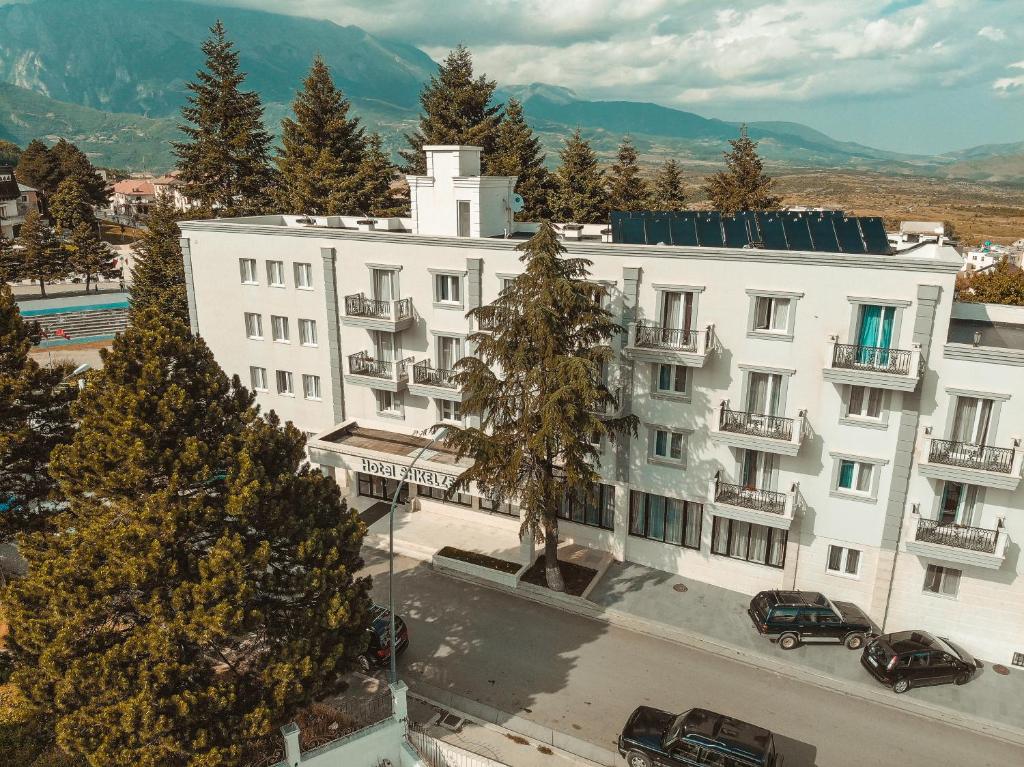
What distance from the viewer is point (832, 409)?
24469mm

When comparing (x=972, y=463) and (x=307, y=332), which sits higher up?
(x=307, y=332)

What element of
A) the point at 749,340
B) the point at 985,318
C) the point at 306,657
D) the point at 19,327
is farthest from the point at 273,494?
the point at 985,318

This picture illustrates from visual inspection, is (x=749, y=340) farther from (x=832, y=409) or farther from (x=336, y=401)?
(x=336, y=401)

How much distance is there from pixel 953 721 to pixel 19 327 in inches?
1300

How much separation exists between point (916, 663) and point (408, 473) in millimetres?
19987

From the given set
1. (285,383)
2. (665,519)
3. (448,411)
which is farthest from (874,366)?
(285,383)

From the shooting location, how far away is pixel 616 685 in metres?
22.8

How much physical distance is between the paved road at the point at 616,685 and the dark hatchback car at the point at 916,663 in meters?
1.14

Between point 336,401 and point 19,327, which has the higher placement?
point 19,327

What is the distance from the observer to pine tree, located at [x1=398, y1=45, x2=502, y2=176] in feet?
194

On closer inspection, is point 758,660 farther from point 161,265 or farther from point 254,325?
point 161,265

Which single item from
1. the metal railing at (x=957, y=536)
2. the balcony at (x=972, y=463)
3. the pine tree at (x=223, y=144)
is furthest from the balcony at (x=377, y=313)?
the pine tree at (x=223, y=144)

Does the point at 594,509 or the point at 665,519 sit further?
the point at 594,509

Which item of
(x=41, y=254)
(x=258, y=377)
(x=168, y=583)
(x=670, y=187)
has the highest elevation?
(x=670, y=187)
